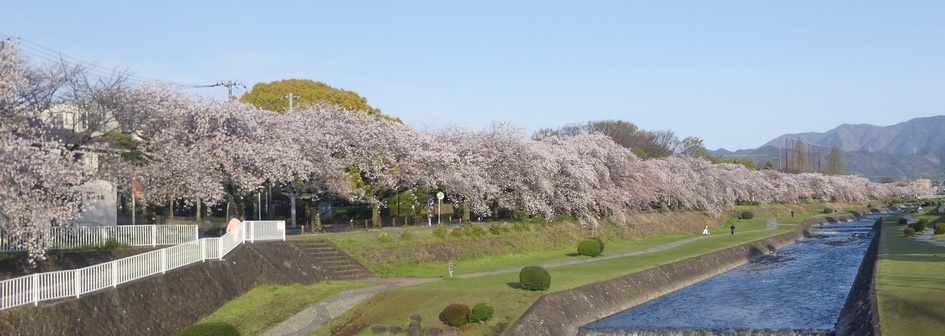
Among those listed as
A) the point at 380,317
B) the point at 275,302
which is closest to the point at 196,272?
the point at 275,302

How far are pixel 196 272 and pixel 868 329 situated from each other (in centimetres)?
2174

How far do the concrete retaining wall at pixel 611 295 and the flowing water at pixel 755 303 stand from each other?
0.43 metres

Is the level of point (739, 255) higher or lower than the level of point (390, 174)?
lower

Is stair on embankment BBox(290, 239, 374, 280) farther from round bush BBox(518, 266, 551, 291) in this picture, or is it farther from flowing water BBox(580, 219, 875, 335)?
flowing water BBox(580, 219, 875, 335)

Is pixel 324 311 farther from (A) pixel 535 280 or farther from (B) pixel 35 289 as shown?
(B) pixel 35 289

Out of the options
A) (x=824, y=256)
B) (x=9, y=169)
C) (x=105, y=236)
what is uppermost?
(x=9, y=169)

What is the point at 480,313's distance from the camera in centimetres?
2869

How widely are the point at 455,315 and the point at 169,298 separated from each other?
30.5ft

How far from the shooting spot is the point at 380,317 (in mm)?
29953

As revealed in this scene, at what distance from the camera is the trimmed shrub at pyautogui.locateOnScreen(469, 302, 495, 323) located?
28.7m

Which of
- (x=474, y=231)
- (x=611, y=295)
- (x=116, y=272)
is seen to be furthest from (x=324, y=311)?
(x=474, y=231)

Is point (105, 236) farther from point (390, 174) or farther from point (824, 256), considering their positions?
point (824, 256)

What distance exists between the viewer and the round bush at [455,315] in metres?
28.7

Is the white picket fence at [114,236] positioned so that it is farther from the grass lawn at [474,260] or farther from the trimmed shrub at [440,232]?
the trimmed shrub at [440,232]
